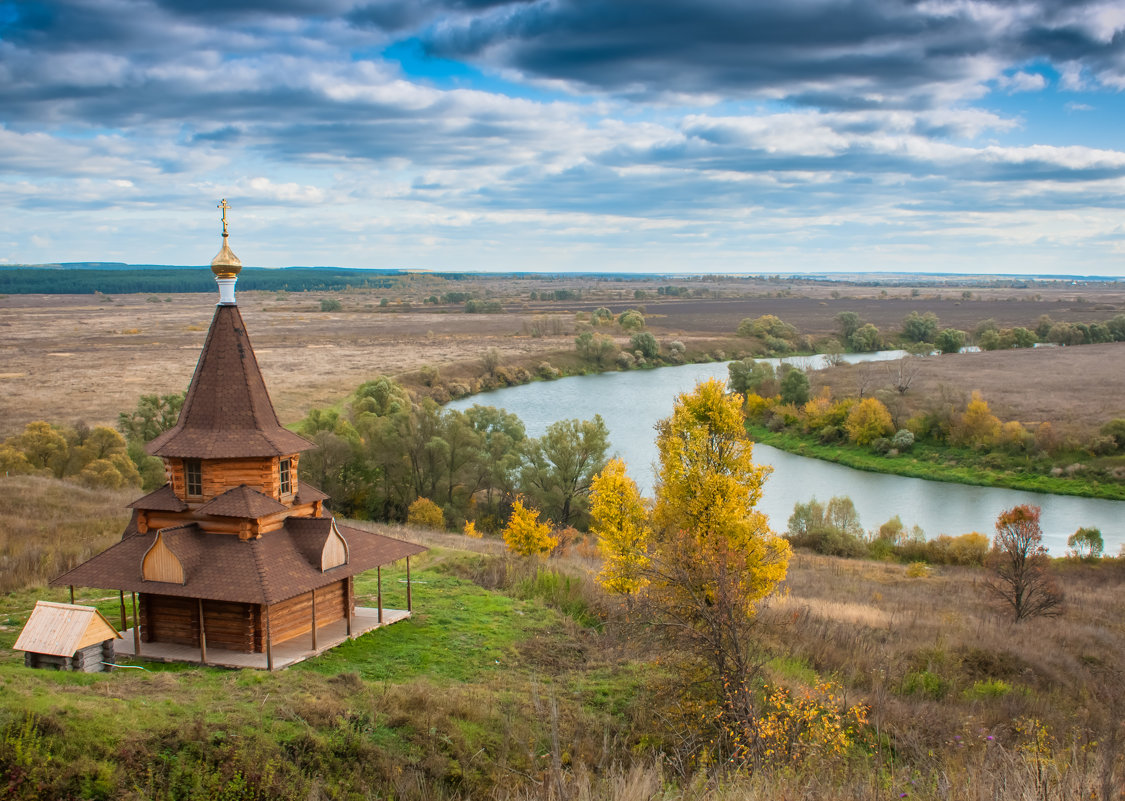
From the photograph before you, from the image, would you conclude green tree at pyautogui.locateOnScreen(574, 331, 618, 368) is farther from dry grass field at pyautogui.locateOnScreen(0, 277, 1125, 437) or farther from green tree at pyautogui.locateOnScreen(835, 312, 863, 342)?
green tree at pyautogui.locateOnScreen(835, 312, 863, 342)

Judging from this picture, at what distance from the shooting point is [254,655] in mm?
14266

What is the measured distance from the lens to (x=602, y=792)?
6.22 meters

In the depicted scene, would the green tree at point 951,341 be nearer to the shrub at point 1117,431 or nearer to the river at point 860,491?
the river at point 860,491

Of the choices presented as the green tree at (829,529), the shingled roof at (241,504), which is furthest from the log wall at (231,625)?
the green tree at (829,529)

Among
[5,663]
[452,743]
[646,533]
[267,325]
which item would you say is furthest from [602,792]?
[267,325]

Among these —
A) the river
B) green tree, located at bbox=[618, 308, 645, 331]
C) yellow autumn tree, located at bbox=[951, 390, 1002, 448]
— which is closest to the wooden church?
the river

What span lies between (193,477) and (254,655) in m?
3.37

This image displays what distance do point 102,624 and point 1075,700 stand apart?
1817 cm

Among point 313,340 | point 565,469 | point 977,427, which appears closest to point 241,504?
point 565,469

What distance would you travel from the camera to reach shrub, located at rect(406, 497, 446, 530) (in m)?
36.6

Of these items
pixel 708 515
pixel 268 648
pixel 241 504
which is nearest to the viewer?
pixel 268 648

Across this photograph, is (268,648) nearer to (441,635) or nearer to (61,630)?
Answer: (61,630)

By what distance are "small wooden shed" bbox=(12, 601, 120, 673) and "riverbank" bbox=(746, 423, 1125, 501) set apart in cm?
4871

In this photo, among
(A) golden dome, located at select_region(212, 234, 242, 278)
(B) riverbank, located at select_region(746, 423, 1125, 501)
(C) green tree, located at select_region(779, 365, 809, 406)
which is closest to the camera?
(A) golden dome, located at select_region(212, 234, 242, 278)
